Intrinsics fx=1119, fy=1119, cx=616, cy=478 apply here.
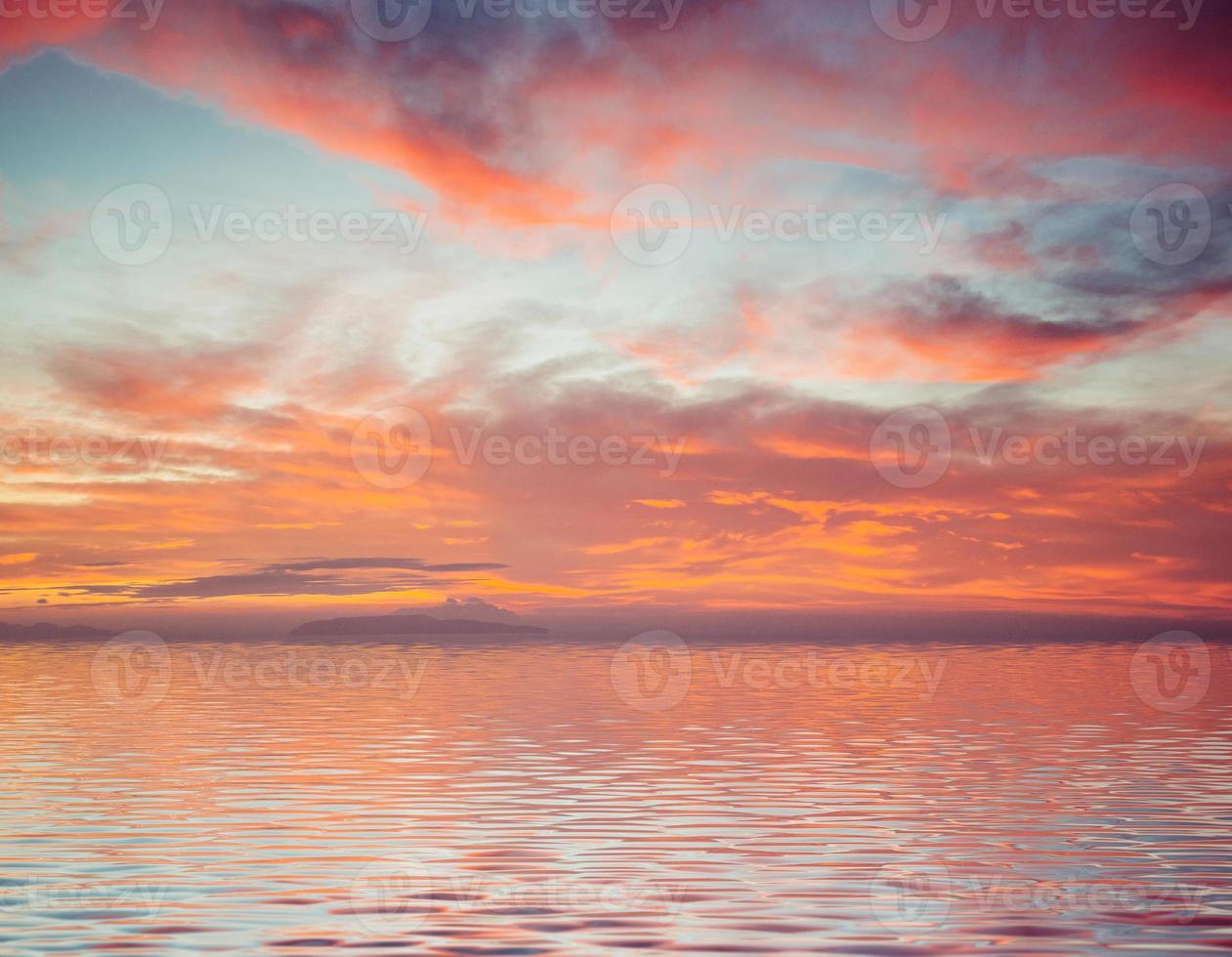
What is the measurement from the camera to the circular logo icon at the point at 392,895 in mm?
15477

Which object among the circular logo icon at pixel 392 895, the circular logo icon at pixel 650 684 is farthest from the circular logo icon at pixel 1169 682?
the circular logo icon at pixel 392 895

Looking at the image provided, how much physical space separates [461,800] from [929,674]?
61258mm

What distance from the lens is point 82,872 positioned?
18.5m

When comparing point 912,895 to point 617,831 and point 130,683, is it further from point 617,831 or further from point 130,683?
point 130,683

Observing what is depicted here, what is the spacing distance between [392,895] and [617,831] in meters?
6.34

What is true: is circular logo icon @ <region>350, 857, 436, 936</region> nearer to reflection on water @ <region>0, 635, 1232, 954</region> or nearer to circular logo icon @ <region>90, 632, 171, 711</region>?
reflection on water @ <region>0, 635, 1232, 954</region>

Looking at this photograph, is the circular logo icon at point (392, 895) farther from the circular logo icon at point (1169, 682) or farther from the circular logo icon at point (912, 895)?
the circular logo icon at point (1169, 682)

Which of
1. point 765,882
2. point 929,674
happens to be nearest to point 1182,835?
point 765,882

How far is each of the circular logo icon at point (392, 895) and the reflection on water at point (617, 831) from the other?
0.08m

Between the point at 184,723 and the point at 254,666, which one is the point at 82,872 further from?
the point at 254,666

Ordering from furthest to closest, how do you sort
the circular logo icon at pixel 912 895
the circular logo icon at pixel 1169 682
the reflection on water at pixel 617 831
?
the circular logo icon at pixel 1169 682
the circular logo icon at pixel 912 895
the reflection on water at pixel 617 831

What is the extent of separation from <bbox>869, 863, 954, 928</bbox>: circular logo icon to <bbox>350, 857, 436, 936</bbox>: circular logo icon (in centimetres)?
660

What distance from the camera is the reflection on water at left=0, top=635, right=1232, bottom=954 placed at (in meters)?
15.3

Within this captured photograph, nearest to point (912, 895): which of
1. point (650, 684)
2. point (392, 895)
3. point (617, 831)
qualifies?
point (617, 831)
